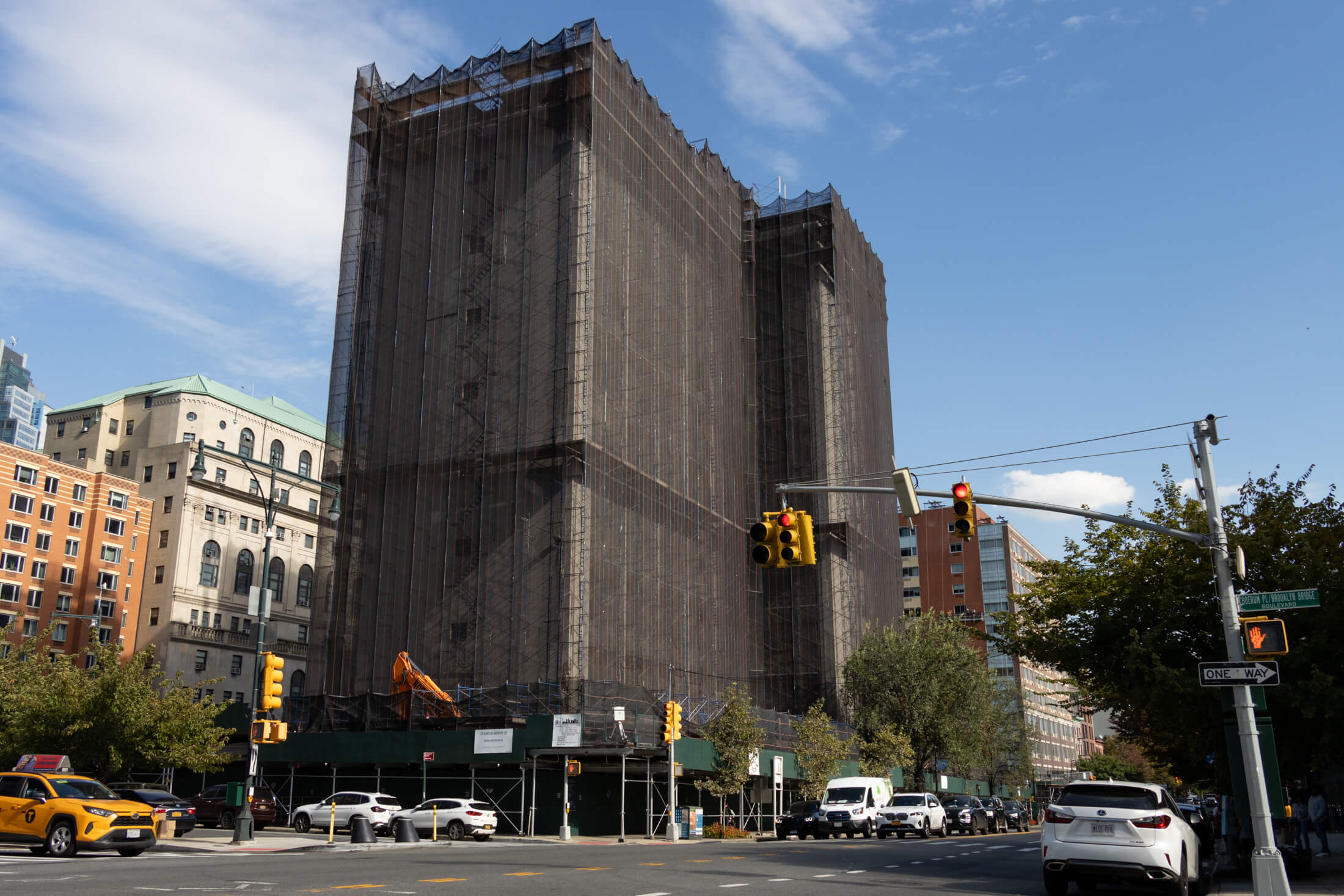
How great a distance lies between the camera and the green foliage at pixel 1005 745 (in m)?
76.6

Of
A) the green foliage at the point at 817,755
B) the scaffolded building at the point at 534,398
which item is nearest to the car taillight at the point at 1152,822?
the scaffolded building at the point at 534,398

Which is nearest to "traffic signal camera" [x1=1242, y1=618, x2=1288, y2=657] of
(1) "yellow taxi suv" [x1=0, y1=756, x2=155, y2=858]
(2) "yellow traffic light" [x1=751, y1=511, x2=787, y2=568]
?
(2) "yellow traffic light" [x1=751, y1=511, x2=787, y2=568]

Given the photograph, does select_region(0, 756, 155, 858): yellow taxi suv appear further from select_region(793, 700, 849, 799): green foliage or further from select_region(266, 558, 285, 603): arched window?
select_region(266, 558, 285, 603): arched window

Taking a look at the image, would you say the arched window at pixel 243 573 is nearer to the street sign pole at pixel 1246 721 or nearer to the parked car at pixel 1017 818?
the parked car at pixel 1017 818

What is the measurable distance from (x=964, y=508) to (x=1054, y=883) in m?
6.15

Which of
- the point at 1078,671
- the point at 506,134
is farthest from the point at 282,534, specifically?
the point at 1078,671

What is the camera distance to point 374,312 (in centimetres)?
5775

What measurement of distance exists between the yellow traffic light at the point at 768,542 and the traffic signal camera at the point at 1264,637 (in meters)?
7.73

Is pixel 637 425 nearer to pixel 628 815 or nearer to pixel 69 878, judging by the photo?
pixel 628 815

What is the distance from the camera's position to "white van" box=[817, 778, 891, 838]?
41625mm

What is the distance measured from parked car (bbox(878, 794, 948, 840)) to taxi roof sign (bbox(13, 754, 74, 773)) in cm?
2843

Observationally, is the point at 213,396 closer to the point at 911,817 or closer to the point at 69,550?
the point at 69,550

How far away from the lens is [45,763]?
36.7 m

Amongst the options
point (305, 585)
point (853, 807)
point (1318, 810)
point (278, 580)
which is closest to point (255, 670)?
point (853, 807)
